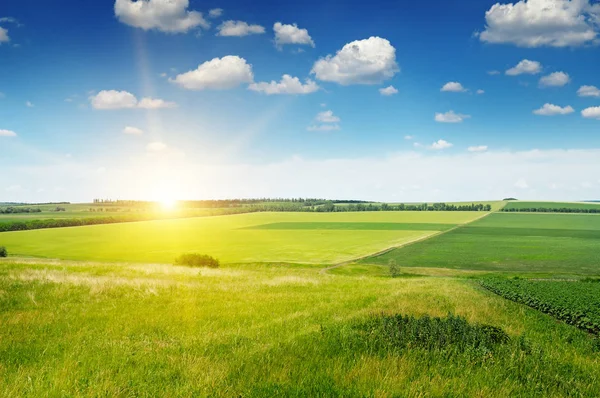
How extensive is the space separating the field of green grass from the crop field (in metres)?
56.4

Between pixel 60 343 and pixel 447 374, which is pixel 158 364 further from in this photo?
pixel 447 374

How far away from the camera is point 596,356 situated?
11055mm

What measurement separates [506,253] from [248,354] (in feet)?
277

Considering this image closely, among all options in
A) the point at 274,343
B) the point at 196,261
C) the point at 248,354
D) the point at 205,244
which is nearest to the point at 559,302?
the point at 274,343

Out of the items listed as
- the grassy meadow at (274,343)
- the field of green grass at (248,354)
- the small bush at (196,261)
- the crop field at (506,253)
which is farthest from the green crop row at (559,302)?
the crop field at (506,253)

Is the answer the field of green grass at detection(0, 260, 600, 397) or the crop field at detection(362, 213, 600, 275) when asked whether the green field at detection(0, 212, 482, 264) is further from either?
the field of green grass at detection(0, 260, 600, 397)

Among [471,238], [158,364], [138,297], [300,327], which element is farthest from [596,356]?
[471,238]

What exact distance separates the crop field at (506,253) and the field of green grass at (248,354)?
185 ft

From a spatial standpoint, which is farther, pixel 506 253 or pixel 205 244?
pixel 205 244

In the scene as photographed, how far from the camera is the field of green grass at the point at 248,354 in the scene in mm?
7051

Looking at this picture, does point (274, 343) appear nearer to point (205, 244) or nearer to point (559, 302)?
point (559, 302)

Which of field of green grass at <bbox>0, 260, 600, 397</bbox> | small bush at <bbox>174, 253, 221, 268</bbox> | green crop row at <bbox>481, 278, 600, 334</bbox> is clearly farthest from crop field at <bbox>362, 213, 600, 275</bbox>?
field of green grass at <bbox>0, 260, 600, 397</bbox>

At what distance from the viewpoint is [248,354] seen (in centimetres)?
865

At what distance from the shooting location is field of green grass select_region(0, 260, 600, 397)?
23.1 feet
